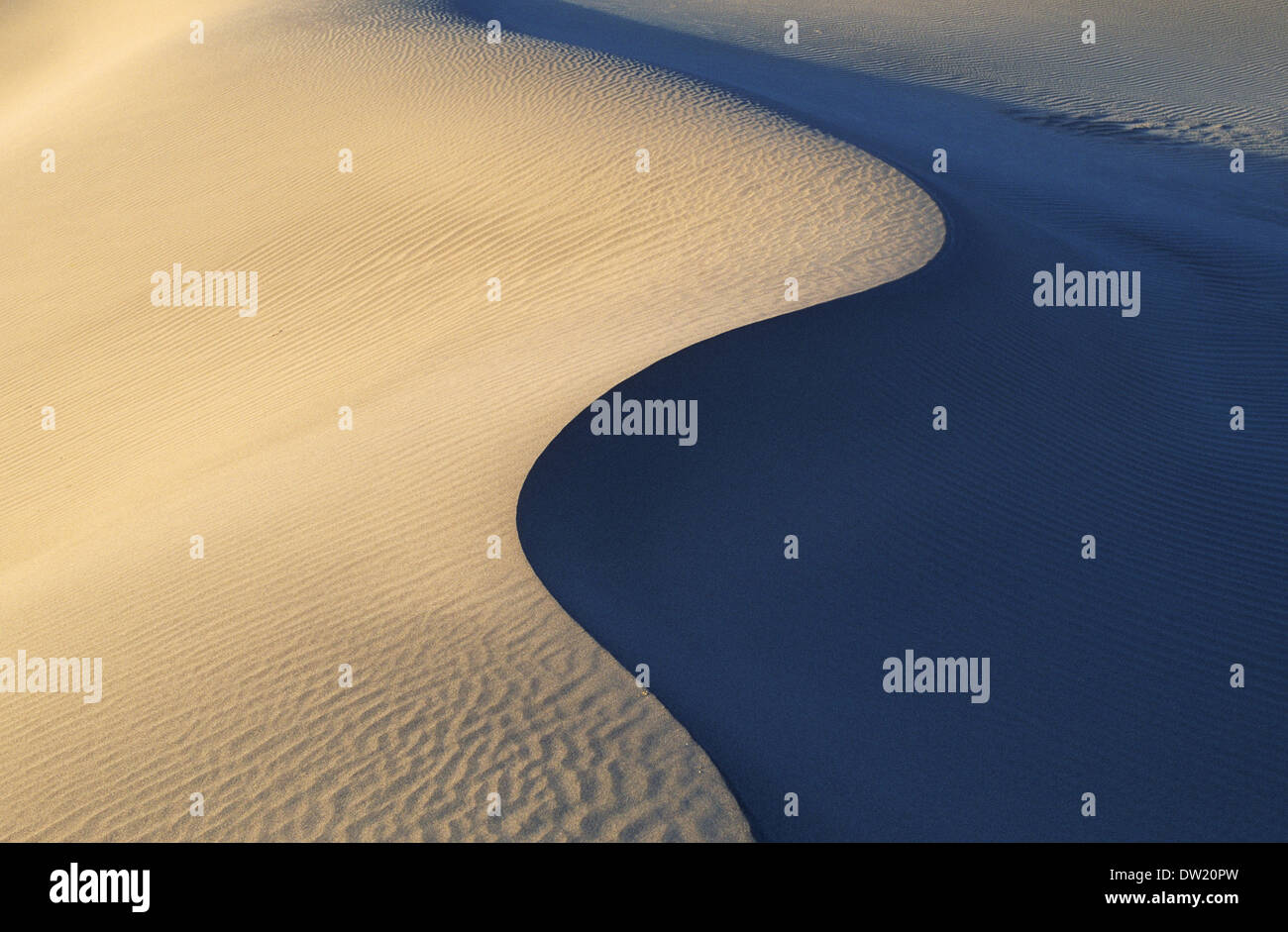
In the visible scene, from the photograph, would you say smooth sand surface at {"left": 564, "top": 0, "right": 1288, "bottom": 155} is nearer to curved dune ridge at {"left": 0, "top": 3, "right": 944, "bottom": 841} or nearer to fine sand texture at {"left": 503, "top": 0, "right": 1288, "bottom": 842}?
curved dune ridge at {"left": 0, "top": 3, "right": 944, "bottom": 841}

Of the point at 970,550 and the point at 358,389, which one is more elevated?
the point at 358,389

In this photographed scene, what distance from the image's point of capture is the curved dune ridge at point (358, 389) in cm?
532

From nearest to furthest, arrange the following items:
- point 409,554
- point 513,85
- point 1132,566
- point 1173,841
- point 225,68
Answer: point 1173,841 → point 409,554 → point 1132,566 → point 513,85 → point 225,68

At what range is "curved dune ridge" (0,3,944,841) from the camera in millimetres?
5316

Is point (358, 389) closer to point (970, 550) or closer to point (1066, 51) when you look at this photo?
point (970, 550)

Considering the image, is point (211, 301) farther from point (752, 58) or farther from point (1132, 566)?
point (752, 58)

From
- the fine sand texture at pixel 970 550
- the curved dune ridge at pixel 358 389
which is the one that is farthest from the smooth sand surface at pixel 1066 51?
the fine sand texture at pixel 970 550

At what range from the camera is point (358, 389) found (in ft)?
32.1

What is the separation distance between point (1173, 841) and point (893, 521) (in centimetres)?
268

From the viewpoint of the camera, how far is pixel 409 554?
6.55 m

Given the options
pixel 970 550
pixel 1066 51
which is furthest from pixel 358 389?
pixel 1066 51

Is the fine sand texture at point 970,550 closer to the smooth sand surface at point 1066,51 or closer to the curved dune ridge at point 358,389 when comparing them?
the curved dune ridge at point 358,389

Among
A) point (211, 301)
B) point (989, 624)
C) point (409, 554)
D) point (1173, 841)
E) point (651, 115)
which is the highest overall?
point (651, 115)

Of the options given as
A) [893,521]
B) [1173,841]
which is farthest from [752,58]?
[1173,841]
